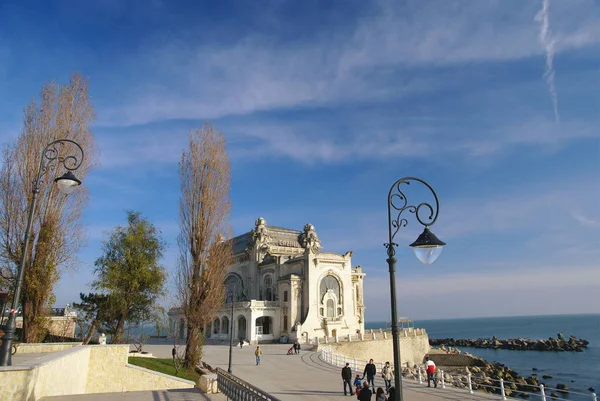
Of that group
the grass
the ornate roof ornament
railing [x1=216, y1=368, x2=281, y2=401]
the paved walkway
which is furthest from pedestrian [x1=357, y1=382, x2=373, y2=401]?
the ornate roof ornament


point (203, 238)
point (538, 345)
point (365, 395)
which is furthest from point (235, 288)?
point (538, 345)

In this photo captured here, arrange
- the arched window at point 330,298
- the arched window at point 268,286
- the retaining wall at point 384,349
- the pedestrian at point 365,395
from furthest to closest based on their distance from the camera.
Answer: the arched window at point 268,286 < the arched window at point 330,298 < the retaining wall at point 384,349 < the pedestrian at point 365,395

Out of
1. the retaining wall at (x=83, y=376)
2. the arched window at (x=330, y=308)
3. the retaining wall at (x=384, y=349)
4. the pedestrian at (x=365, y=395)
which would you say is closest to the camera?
the retaining wall at (x=83, y=376)

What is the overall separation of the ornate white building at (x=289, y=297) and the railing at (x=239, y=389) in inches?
1252

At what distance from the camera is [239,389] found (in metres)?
12.4

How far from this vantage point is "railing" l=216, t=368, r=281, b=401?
33.7 feet

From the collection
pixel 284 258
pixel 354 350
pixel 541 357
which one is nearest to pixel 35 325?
pixel 354 350

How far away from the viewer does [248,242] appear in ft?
204

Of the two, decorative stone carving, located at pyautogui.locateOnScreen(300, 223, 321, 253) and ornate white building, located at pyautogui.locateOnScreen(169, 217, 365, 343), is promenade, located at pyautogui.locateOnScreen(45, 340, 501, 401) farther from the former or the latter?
decorative stone carving, located at pyautogui.locateOnScreen(300, 223, 321, 253)

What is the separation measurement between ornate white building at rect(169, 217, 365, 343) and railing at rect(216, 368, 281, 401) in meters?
31.8

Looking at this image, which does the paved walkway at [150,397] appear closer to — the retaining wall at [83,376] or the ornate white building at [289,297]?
the retaining wall at [83,376]

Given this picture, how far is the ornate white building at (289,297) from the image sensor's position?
49719mm

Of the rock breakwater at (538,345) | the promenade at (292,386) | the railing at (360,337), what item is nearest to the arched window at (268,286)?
the railing at (360,337)

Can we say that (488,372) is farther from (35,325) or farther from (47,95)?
(47,95)
